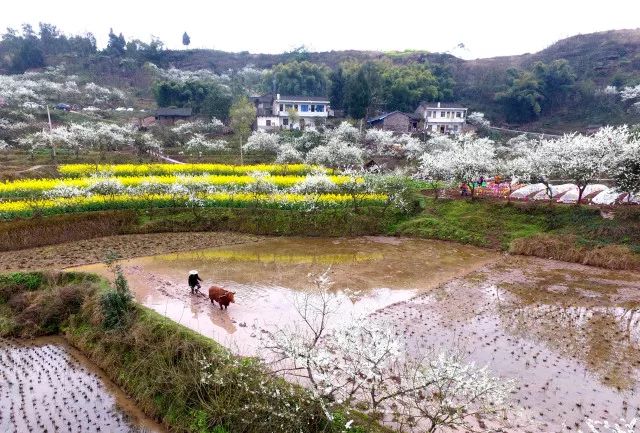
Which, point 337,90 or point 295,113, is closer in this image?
point 295,113

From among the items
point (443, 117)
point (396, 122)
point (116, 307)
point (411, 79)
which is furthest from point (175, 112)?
point (116, 307)

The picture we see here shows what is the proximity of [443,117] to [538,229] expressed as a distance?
→ 131 ft

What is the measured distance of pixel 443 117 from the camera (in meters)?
60.2

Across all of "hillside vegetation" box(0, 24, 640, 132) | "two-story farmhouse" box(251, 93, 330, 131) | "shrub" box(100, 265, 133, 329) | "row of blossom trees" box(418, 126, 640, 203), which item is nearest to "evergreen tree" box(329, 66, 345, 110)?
"hillside vegetation" box(0, 24, 640, 132)

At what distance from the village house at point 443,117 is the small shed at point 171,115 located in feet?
118

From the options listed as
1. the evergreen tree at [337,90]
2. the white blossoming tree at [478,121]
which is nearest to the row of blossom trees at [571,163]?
the white blossoming tree at [478,121]

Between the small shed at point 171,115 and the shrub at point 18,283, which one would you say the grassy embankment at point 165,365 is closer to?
the shrub at point 18,283

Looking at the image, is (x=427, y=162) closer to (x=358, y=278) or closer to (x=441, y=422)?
(x=358, y=278)

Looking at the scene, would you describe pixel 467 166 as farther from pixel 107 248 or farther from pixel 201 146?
pixel 201 146

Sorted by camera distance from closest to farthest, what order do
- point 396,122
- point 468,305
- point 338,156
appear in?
point 468,305
point 338,156
point 396,122

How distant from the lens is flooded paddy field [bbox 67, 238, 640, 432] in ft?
35.5

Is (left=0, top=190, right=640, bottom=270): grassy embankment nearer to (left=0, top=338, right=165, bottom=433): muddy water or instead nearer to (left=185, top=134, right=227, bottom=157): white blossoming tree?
(left=0, top=338, right=165, bottom=433): muddy water

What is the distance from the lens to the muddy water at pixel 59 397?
33.4 feet

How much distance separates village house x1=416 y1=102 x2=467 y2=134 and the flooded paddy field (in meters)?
40.3
